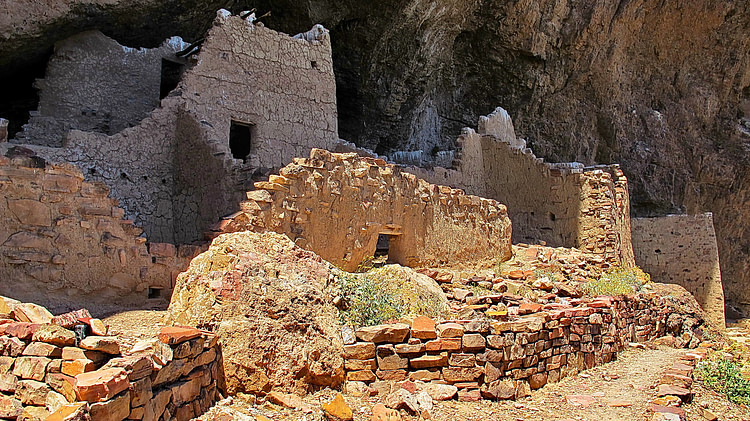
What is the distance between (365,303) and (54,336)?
2.54m

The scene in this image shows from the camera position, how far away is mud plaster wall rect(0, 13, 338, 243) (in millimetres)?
8086

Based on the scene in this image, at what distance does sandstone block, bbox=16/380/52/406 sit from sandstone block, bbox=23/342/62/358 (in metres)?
0.14

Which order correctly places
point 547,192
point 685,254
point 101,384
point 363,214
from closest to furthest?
point 101,384 → point 363,214 → point 547,192 → point 685,254

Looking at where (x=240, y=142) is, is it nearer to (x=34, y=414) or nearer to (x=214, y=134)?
(x=214, y=134)

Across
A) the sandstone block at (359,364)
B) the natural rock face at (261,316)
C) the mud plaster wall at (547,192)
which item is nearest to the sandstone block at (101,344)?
the natural rock face at (261,316)

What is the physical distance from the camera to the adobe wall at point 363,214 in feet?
21.2

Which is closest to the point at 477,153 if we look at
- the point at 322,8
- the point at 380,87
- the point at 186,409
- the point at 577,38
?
the point at 380,87

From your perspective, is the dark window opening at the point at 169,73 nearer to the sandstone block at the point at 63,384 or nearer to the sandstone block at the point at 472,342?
the sandstone block at the point at 472,342

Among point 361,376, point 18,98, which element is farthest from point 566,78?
point 361,376

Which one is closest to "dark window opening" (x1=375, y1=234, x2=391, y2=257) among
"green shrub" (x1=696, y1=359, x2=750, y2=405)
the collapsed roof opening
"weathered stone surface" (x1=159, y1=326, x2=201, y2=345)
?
"green shrub" (x1=696, y1=359, x2=750, y2=405)

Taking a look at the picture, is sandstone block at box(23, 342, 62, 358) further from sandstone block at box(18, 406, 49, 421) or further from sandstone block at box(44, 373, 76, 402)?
sandstone block at box(18, 406, 49, 421)

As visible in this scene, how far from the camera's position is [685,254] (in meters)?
14.2

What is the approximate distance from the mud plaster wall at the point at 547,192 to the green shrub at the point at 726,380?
15.3 ft

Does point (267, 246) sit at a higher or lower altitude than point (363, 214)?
lower
